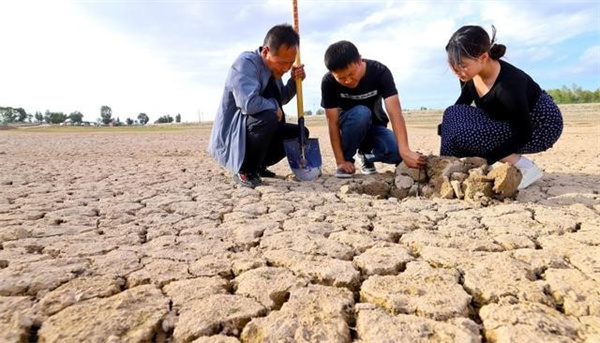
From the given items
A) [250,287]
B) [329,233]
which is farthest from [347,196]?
[250,287]

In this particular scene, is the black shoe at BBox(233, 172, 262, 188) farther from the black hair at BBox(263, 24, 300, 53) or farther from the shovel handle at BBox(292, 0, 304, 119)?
the black hair at BBox(263, 24, 300, 53)

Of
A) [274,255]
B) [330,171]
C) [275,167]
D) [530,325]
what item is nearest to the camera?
[530,325]

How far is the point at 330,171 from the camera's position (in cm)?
355

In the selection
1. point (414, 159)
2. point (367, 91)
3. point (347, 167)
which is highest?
point (367, 91)

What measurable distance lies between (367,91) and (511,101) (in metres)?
1.08

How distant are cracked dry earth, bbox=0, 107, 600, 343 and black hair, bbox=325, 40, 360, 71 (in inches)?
33.9

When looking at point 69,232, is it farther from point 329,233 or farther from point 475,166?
point 475,166

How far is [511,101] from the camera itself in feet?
7.06

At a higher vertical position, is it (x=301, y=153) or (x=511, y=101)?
(x=511, y=101)

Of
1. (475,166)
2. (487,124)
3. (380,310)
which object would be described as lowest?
(380,310)

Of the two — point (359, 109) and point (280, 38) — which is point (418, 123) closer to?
point (359, 109)

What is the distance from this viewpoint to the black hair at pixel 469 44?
82.0 inches

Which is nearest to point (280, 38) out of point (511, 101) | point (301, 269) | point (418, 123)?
point (511, 101)

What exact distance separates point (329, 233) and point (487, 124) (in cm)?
139
